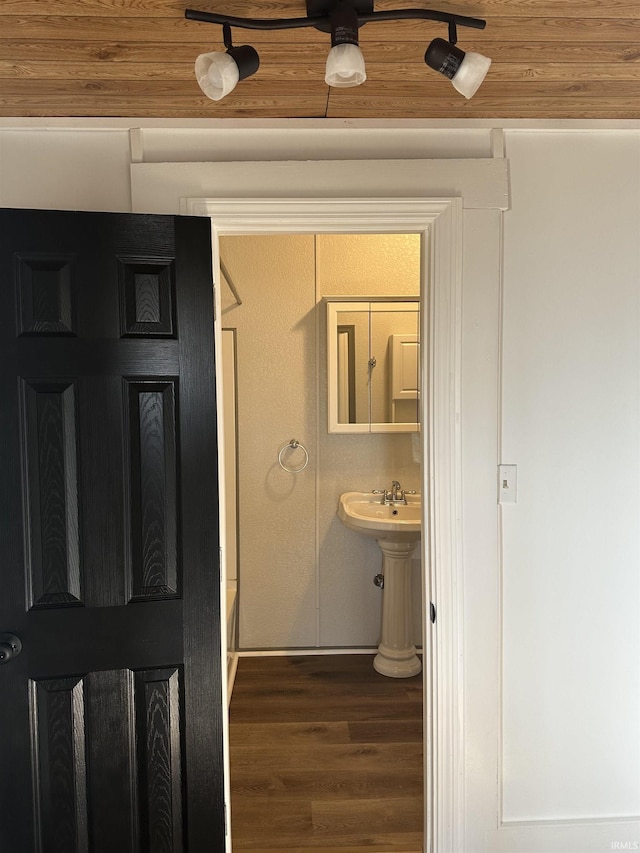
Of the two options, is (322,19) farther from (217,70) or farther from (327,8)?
(217,70)

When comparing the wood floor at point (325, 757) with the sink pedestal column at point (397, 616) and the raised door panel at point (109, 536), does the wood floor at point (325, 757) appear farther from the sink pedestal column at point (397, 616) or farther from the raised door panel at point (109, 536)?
the raised door panel at point (109, 536)

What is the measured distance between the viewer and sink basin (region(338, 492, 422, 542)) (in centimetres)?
326

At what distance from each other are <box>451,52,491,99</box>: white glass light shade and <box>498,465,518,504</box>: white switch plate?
113cm

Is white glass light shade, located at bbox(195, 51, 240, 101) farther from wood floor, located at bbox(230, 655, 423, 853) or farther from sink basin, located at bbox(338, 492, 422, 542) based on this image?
wood floor, located at bbox(230, 655, 423, 853)

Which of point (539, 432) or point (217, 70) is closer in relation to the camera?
point (217, 70)

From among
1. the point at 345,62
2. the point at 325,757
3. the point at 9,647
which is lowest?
the point at 325,757

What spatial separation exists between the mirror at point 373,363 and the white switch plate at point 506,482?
62.3 inches

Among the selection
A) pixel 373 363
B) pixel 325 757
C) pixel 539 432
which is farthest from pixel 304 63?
pixel 325 757

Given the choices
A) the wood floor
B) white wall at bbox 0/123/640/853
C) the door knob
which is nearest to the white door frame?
white wall at bbox 0/123/640/853

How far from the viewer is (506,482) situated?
6.59 feet

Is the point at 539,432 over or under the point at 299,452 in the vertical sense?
over

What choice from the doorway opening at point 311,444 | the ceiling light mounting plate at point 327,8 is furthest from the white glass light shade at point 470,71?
the doorway opening at point 311,444

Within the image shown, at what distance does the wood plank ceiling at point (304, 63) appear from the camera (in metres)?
1.38

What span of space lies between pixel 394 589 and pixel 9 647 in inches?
88.4
